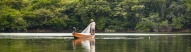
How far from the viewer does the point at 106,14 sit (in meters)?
85.7

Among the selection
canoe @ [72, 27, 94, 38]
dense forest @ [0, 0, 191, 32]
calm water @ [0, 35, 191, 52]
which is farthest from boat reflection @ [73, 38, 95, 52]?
dense forest @ [0, 0, 191, 32]

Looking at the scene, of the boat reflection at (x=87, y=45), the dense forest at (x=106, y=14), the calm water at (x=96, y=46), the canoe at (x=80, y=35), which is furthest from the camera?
the dense forest at (x=106, y=14)

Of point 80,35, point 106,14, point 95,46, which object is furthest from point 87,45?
point 106,14

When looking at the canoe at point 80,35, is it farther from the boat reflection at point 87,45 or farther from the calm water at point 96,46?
the calm water at point 96,46

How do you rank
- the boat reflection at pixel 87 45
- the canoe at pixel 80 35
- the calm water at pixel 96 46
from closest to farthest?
the calm water at pixel 96 46 → the boat reflection at pixel 87 45 → the canoe at pixel 80 35

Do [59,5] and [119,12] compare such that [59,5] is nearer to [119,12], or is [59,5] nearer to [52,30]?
[52,30]

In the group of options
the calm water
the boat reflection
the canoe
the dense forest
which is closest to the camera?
the calm water

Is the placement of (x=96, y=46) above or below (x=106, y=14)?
above

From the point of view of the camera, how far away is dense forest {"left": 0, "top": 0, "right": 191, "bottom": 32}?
83250 millimetres

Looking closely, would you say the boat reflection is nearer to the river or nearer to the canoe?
the river

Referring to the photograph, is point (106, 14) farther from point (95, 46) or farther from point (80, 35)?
point (95, 46)

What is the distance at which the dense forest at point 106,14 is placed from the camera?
83250mm

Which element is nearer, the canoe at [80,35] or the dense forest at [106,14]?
the canoe at [80,35]

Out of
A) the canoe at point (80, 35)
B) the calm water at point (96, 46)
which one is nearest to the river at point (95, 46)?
the calm water at point (96, 46)
